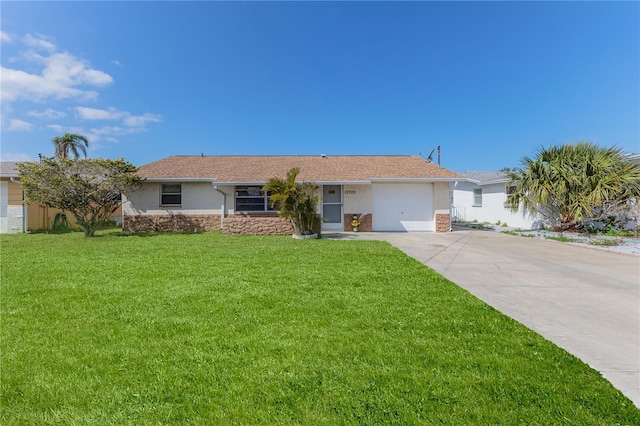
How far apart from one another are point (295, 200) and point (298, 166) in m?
6.09

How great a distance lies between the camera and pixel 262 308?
13.9 feet

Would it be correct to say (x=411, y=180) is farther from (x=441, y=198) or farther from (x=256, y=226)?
(x=256, y=226)

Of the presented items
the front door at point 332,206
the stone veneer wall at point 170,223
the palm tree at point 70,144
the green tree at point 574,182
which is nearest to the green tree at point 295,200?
the front door at point 332,206

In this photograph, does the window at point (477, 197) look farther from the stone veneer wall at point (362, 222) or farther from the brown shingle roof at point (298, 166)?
the stone veneer wall at point (362, 222)

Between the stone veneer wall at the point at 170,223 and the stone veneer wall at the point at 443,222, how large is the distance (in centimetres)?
1216

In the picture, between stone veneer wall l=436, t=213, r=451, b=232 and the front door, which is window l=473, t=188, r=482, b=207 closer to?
stone veneer wall l=436, t=213, r=451, b=232

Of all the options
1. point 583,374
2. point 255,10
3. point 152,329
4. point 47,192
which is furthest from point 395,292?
point 47,192

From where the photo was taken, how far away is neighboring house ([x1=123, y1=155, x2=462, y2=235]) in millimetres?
15891

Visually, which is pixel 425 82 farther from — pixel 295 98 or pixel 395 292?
pixel 395 292

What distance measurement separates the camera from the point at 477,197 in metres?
22.8

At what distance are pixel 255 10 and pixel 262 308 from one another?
13.5 m

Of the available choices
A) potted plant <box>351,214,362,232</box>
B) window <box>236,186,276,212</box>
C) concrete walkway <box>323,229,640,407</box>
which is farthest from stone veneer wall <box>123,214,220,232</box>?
concrete walkway <box>323,229,640,407</box>

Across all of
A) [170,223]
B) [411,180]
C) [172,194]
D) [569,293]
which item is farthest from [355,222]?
[569,293]

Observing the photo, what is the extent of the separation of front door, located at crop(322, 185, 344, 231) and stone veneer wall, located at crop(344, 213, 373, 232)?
13.8 inches
